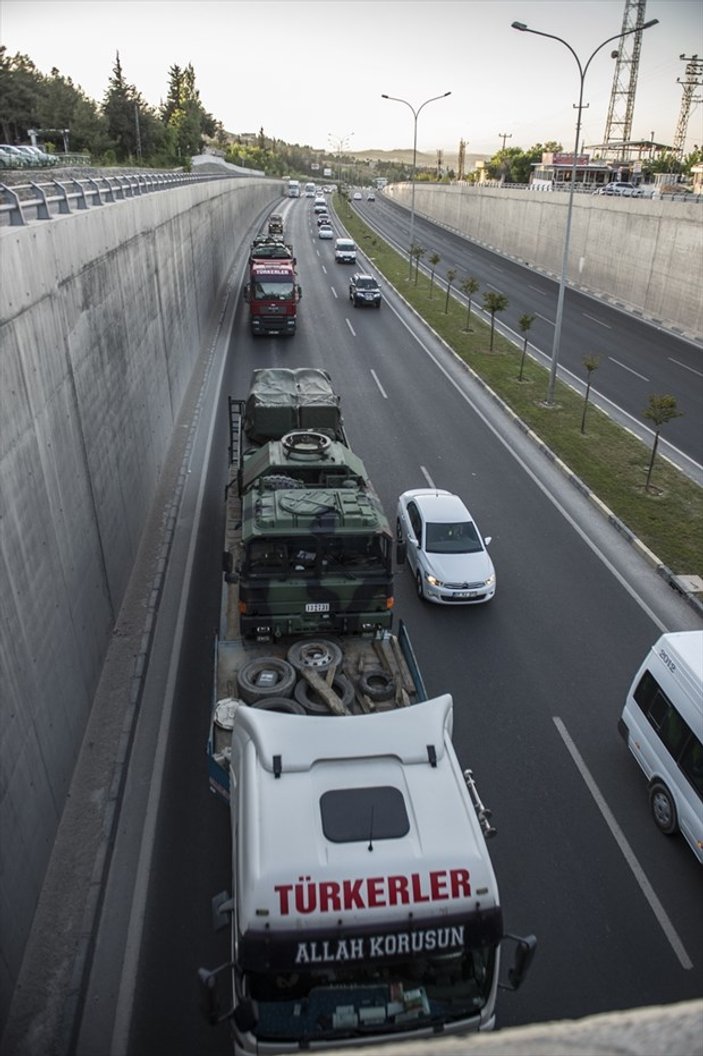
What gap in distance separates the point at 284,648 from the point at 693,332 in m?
35.8

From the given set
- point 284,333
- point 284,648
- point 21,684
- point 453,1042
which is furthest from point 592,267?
point 453,1042

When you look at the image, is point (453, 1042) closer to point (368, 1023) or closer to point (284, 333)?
point (368, 1023)

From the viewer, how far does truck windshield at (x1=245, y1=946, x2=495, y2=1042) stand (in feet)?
19.6

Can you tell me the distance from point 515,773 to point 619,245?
146 feet

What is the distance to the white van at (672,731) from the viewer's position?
8977 mm

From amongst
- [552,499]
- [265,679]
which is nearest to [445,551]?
[552,499]

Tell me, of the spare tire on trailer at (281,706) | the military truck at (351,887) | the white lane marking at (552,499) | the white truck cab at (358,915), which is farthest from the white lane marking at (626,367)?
the white truck cab at (358,915)

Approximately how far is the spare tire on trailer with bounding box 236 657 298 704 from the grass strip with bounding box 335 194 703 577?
10186mm

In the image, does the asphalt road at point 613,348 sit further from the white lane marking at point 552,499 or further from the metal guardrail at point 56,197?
the metal guardrail at point 56,197

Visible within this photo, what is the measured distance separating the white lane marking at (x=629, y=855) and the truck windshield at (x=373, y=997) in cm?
347

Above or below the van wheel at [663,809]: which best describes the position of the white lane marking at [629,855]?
below

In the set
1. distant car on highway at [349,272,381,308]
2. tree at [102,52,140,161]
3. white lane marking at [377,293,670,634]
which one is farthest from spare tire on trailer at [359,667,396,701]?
tree at [102,52,140,161]

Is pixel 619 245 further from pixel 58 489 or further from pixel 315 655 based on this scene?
pixel 58 489

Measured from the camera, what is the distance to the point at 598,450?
22.3m
